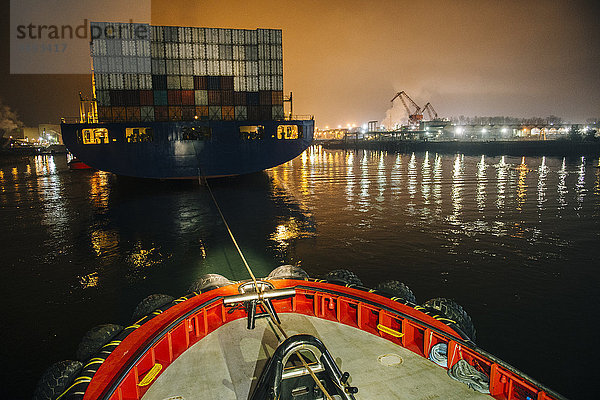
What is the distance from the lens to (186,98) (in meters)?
34.3

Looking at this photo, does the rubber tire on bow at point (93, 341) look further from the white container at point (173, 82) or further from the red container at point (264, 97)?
the white container at point (173, 82)

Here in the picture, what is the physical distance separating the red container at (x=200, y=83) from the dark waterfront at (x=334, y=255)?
1243cm

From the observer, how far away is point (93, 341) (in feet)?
20.3

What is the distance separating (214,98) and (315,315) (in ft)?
105

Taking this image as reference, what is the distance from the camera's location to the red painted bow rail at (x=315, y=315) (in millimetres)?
4207

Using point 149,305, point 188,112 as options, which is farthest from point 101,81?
point 149,305

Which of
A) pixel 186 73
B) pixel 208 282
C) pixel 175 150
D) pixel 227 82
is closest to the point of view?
pixel 208 282

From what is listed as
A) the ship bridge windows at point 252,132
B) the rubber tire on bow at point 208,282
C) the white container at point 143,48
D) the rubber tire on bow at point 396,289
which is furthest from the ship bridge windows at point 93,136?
the rubber tire on bow at point 396,289

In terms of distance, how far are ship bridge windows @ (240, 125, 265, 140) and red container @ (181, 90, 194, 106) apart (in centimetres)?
573

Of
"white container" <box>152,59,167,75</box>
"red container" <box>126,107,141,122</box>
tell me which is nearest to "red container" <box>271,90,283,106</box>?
"white container" <box>152,59,167,75</box>

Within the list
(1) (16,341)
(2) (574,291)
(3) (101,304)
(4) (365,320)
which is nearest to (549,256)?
(2) (574,291)

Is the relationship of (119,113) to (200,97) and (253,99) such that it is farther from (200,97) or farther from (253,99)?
(253,99)

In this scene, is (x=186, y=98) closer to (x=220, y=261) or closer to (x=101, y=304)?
(x=220, y=261)

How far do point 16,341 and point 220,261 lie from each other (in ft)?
20.9
